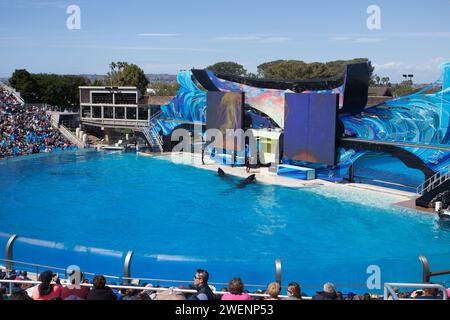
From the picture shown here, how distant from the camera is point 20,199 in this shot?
2155 centimetres

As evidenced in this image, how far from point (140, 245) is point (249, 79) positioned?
1876 centimetres

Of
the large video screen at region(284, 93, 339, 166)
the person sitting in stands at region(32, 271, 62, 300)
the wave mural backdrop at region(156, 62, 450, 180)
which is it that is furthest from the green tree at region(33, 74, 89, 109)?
the person sitting in stands at region(32, 271, 62, 300)

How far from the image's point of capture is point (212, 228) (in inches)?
677

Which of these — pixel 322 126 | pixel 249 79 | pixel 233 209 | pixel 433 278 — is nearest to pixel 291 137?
pixel 322 126

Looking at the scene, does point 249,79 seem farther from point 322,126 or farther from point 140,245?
point 140,245

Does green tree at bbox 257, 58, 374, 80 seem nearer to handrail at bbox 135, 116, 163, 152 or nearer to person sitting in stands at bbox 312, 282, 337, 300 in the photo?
handrail at bbox 135, 116, 163, 152

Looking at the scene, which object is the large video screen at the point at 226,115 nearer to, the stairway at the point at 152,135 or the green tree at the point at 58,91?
the stairway at the point at 152,135

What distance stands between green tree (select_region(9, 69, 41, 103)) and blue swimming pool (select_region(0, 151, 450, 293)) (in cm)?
2546

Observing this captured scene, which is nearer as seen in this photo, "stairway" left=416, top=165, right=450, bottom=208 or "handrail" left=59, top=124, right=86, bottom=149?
"stairway" left=416, top=165, right=450, bottom=208

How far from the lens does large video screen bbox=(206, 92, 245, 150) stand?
3022cm

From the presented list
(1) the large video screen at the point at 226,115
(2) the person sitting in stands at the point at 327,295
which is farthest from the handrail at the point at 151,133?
(2) the person sitting in stands at the point at 327,295

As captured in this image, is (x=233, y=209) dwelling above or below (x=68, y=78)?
below

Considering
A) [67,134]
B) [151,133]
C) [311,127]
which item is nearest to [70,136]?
[67,134]
